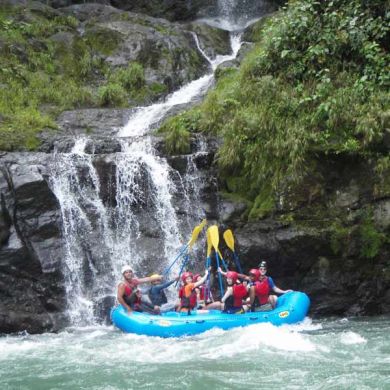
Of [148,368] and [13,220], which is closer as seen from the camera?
[148,368]

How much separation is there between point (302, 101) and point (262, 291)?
3.92 metres

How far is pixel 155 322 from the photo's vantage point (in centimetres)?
763

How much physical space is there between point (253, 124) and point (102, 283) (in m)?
4.02

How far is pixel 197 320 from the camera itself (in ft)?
25.0

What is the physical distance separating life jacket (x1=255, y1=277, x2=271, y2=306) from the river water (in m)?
0.87

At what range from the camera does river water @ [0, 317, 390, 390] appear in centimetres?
528

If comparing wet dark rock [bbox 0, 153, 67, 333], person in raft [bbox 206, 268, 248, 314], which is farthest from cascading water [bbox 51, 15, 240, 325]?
person in raft [bbox 206, 268, 248, 314]

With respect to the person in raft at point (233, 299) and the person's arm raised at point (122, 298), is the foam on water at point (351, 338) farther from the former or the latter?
the person's arm raised at point (122, 298)


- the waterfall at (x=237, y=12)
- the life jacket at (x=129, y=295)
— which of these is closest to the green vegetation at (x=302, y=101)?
the life jacket at (x=129, y=295)

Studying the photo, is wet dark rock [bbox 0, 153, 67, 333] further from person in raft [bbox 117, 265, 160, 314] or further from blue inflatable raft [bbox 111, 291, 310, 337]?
blue inflatable raft [bbox 111, 291, 310, 337]

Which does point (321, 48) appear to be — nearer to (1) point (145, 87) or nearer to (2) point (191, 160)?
(2) point (191, 160)

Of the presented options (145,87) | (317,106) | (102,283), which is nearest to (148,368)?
(102,283)

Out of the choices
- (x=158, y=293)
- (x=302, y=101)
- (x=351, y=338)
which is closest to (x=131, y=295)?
(x=158, y=293)

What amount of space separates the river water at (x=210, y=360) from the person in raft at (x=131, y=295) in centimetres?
54
